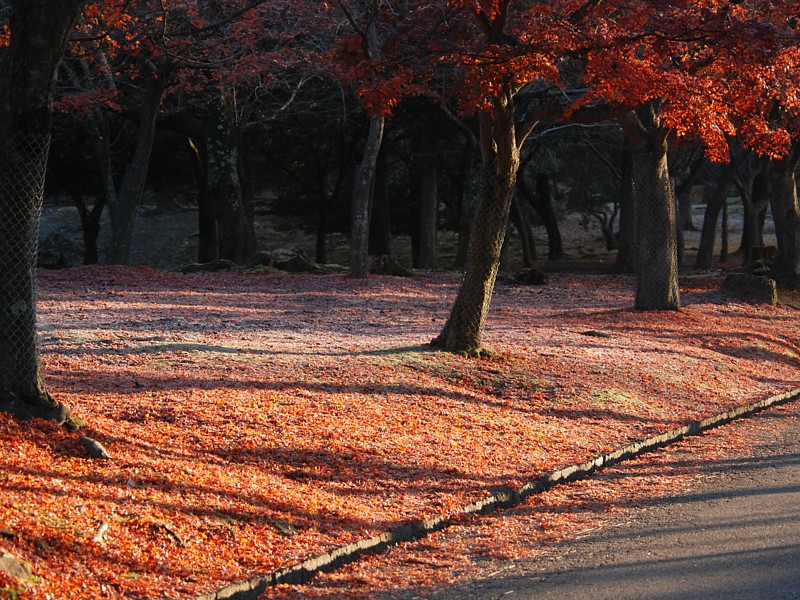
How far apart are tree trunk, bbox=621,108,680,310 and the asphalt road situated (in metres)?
11.3

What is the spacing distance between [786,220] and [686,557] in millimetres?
21960

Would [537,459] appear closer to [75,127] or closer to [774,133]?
[774,133]

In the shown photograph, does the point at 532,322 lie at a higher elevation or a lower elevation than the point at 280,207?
lower

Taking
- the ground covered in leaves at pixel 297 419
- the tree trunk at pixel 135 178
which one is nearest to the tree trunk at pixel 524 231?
the tree trunk at pixel 135 178

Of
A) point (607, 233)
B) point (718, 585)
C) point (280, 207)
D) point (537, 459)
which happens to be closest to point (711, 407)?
point (537, 459)

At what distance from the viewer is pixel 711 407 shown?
40.8 ft

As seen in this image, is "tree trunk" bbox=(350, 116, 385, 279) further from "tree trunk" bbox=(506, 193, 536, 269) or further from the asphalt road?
the asphalt road

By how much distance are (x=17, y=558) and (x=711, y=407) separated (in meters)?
9.27

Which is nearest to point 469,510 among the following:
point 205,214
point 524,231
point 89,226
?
point 205,214

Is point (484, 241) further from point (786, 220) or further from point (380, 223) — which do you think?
point (380, 223)

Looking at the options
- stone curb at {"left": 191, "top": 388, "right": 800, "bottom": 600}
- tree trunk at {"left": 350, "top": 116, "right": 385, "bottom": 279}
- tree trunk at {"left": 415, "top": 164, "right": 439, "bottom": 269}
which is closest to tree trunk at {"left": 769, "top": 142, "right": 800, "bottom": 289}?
tree trunk at {"left": 350, "top": 116, "right": 385, "bottom": 279}

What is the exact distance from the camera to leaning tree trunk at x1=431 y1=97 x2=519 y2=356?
1290 cm

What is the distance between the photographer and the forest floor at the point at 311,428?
6074 millimetres

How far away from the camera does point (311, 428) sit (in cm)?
895
